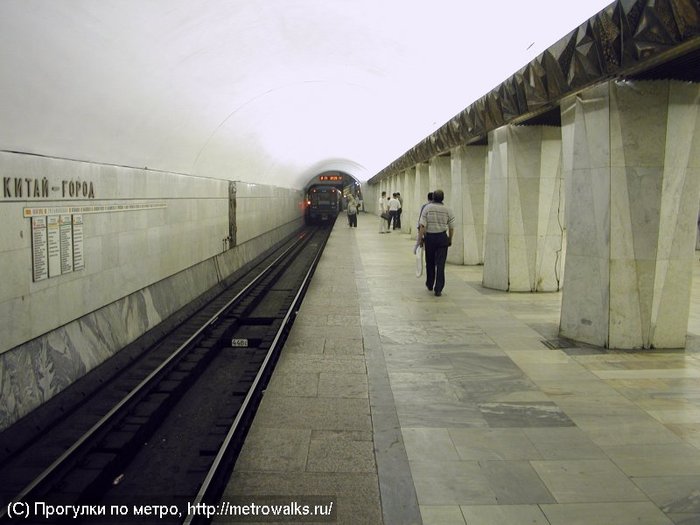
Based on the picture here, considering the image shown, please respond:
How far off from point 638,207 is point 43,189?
5.67m

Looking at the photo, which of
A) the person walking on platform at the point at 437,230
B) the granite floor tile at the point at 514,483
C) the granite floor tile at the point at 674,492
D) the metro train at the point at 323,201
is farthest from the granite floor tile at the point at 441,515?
the metro train at the point at 323,201

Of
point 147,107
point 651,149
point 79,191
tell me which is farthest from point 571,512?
point 147,107

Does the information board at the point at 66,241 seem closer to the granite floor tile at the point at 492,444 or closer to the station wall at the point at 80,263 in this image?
the station wall at the point at 80,263

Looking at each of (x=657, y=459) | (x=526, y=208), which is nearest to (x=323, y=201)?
(x=526, y=208)

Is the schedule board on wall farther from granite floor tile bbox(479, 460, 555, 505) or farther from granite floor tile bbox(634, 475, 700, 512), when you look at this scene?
granite floor tile bbox(634, 475, 700, 512)

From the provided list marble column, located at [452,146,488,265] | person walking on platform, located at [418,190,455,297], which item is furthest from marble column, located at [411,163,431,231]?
person walking on platform, located at [418,190,455,297]

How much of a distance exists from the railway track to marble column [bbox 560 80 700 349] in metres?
3.65

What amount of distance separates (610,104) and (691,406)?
9.62ft

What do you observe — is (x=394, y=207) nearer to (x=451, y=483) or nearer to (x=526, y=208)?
(x=526, y=208)

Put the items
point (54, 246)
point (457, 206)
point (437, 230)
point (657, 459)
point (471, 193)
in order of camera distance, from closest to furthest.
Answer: point (657, 459) → point (54, 246) → point (437, 230) → point (471, 193) → point (457, 206)

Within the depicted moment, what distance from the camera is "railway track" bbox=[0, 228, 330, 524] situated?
3.62 m

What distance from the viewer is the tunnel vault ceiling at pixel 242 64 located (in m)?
5.07

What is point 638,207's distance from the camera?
19.1 ft

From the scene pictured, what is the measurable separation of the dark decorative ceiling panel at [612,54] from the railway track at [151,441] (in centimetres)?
442
